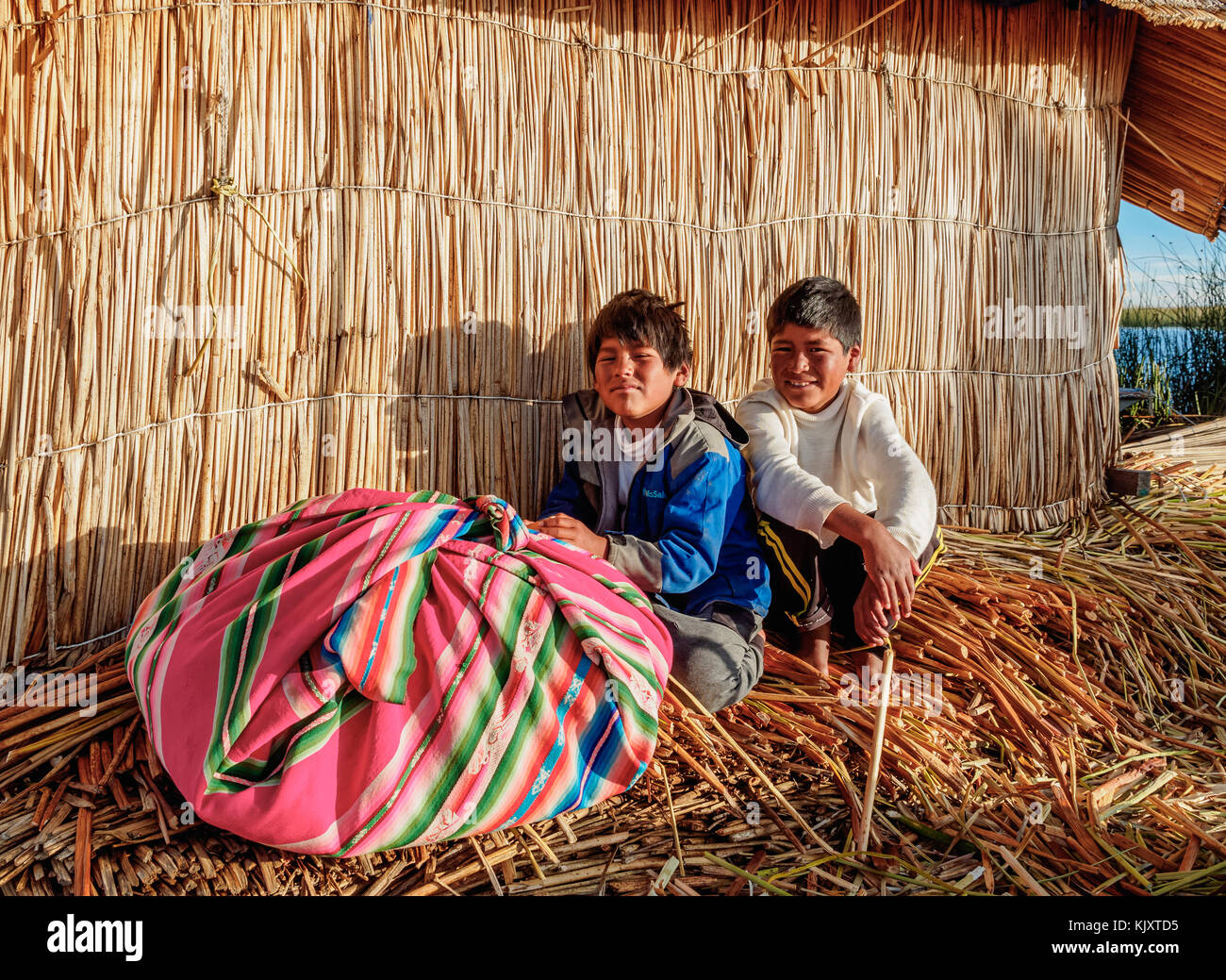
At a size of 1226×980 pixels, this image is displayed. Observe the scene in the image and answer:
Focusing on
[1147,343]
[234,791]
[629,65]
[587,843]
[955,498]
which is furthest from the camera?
[1147,343]

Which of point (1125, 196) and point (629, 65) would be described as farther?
point (1125, 196)

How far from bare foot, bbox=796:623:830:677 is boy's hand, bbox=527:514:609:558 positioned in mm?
634

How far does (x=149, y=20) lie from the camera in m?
2.40

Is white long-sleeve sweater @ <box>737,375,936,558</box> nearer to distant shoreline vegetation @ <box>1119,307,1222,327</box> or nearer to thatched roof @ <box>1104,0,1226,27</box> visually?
thatched roof @ <box>1104,0,1226,27</box>

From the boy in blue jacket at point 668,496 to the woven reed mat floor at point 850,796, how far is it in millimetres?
176

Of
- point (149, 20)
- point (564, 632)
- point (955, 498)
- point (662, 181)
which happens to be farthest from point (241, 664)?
point (955, 498)

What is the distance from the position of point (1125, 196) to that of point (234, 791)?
4182 millimetres

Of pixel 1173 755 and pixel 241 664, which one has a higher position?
pixel 241 664

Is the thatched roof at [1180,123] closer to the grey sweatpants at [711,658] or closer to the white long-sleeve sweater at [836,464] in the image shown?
the white long-sleeve sweater at [836,464]

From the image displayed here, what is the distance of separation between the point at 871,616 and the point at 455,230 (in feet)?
4.96

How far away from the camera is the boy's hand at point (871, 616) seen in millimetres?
2299

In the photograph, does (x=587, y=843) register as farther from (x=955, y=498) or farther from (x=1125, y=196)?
(x=1125, y=196)

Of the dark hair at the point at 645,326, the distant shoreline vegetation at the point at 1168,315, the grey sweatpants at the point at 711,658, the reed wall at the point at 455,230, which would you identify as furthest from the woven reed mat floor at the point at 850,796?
the distant shoreline vegetation at the point at 1168,315

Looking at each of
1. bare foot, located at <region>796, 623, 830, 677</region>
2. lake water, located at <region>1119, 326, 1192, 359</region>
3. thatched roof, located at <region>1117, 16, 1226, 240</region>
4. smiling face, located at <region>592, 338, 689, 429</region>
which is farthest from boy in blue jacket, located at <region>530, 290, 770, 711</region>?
lake water, located at <region>1119, 326, 1192, 359</region>
